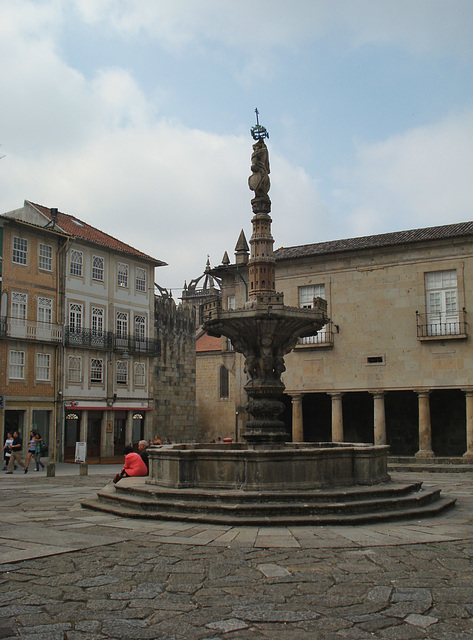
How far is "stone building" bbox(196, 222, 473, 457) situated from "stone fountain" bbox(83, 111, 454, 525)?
13133mm

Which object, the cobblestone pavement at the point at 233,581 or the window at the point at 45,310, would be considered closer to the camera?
the cobblestone pavement at the point at 233,581

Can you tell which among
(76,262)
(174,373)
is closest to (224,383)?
(174,373)

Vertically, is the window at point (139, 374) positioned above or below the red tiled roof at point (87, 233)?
below

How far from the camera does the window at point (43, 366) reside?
30766 mm

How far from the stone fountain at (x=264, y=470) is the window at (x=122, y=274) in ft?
77.3

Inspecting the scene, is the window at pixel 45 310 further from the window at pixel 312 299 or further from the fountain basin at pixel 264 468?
the fountain basin at pixel 264 468

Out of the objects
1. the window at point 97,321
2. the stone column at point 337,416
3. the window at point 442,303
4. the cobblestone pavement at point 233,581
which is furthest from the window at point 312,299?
the cobblestone pavement at point 233,581

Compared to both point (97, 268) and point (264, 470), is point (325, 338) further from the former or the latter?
point (264, 470)

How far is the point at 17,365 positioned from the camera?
2975 cm

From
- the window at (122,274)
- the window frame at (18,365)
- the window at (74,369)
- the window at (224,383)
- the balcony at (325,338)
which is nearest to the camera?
the balcony at (325,338)

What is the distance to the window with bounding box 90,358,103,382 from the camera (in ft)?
110

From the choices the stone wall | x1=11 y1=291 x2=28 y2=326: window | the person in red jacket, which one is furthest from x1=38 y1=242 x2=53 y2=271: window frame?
the person in red jacket

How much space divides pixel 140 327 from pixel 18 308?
8.40 metres

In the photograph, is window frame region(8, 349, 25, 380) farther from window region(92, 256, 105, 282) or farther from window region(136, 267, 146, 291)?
window region(136, 267, 146, 291)
